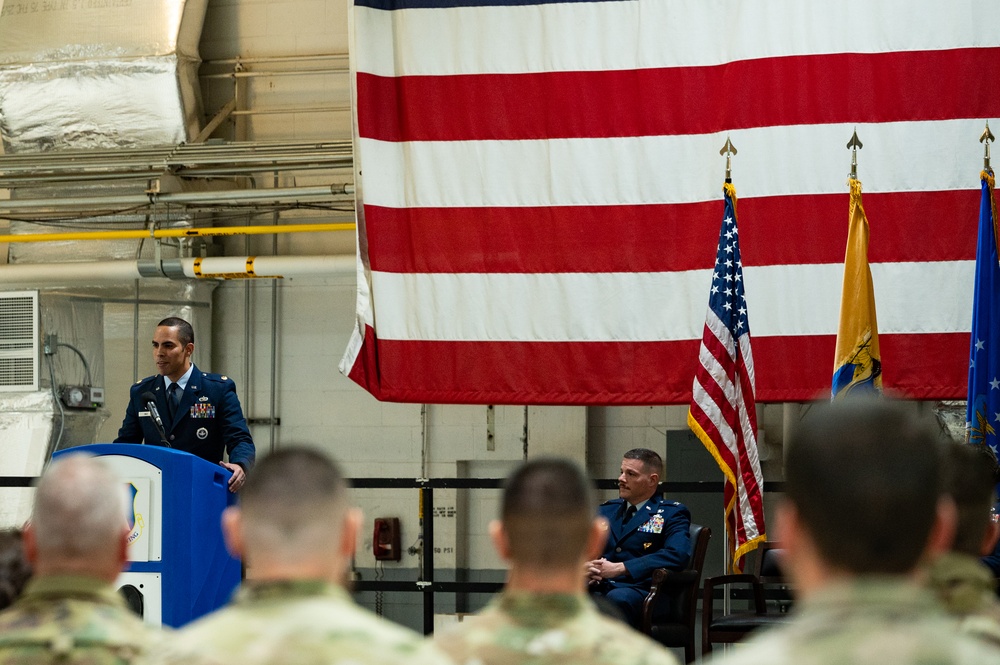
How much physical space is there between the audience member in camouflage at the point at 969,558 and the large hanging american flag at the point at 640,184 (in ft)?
12.6

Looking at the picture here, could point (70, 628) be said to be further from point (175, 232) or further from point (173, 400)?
point (175, 232)

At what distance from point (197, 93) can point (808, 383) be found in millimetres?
4251

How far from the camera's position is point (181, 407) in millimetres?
4672

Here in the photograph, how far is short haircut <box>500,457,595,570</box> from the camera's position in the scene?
5.77ft

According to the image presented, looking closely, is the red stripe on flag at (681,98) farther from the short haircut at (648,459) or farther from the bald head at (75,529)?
the bald head at (75,529)

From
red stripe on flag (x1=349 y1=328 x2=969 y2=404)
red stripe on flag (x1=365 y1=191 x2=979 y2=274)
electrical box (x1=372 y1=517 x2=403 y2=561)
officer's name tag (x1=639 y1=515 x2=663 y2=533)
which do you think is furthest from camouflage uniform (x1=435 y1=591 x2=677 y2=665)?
electrical box (x1=372 y1=517 x2=403 y2=561)

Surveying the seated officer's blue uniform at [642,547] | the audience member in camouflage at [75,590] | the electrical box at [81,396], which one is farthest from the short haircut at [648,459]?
the electrical box at [81,396]

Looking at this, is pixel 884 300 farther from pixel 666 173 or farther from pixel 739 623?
pixel 739 623

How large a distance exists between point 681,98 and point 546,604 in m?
4.83

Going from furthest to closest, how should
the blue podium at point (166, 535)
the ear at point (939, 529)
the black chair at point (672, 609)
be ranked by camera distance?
the black chair at point (672, 609) < the blue podium at point (166, 535) < the ear at point (939, 529)

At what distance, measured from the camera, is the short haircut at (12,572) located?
7.49 feet

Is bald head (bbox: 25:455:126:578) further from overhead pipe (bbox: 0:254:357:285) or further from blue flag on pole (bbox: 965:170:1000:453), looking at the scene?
overhead pipe (bbox: 0:254:357:285)

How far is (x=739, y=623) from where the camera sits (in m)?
4.73

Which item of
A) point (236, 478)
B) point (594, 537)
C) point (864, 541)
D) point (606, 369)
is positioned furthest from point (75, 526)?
point (606, 369)
